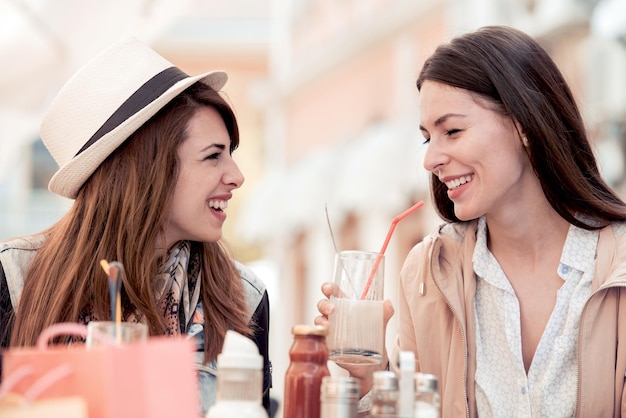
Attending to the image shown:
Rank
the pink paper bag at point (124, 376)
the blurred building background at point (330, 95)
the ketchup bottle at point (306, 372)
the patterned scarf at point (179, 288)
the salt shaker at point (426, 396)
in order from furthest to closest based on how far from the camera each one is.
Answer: the blurred building background at point (330, 95) < the patterned scarf at point (179, 288) < the ketchup bottle at point (306, 372) < the salt shaker at point (426, 396) < the pink paper bag at point (124, 376)

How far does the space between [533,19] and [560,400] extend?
7.24 metres

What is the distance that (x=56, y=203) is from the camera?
85.6 ft

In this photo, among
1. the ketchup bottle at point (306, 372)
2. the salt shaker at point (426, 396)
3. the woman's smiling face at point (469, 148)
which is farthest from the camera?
the woman's smiling face at point (469, 148)

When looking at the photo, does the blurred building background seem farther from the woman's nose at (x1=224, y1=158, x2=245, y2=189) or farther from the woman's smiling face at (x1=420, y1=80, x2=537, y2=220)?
the woman's nose at (x1=224, y1=158, x2=245, y2=189)

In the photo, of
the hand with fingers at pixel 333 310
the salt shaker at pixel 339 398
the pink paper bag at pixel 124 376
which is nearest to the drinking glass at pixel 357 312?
the hand with fingers at pixel 333 310

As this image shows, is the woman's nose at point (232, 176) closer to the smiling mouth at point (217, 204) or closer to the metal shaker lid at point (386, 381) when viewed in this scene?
the smiling mouth at point (217, 204)

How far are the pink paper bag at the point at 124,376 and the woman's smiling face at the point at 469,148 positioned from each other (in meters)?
1.20

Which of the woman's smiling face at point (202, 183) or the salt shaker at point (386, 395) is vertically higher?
the woman's smiling face at point (202, 183)

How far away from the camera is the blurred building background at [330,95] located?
349 cm

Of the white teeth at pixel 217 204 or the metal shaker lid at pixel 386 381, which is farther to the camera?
the white teeth at pixel 217 204

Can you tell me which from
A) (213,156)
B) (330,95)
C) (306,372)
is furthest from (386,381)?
(330,95)

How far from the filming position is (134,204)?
8.23ft

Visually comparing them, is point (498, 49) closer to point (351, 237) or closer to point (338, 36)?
point (351, 237)

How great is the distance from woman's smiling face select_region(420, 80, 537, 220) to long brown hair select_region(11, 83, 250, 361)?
58 centimetres
